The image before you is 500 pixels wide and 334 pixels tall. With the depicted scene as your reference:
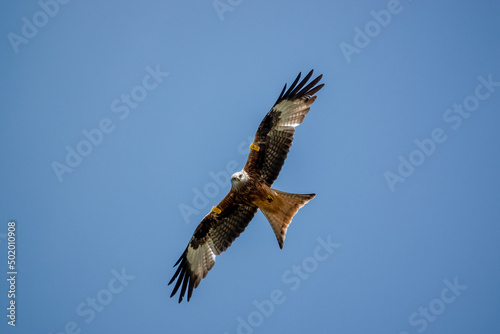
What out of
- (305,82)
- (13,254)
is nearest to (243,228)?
(305,82)

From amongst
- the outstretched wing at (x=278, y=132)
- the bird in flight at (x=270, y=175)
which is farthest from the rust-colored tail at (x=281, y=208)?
the outstretched wing at (x=278, y=132)

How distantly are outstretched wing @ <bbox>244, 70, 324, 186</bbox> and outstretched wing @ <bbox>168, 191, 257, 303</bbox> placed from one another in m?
0.77

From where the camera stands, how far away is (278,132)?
8.49 m

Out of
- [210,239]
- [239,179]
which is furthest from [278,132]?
[210,239]

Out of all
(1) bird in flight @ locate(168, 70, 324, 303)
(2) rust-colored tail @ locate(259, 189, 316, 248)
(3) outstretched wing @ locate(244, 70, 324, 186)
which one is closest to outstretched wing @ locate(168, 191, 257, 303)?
(1) bird in flight @ locate(168, 70, 324, 303)

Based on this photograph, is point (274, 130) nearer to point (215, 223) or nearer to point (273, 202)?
point (273, 202)

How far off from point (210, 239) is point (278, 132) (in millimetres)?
2391

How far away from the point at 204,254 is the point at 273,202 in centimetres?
180

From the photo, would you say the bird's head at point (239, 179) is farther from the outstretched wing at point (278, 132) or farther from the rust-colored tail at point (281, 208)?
the rust-colored tail at point (281, 208)

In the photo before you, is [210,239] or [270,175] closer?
[270,175]

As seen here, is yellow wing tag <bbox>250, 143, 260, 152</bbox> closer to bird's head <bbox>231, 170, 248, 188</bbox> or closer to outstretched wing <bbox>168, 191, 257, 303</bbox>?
bird's head <bbox>231, 170, 248, 188</bbox>

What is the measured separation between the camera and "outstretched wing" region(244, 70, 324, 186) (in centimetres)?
845

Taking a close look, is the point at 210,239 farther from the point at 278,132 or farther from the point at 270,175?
the point at 278,132

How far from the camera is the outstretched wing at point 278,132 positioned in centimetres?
845
